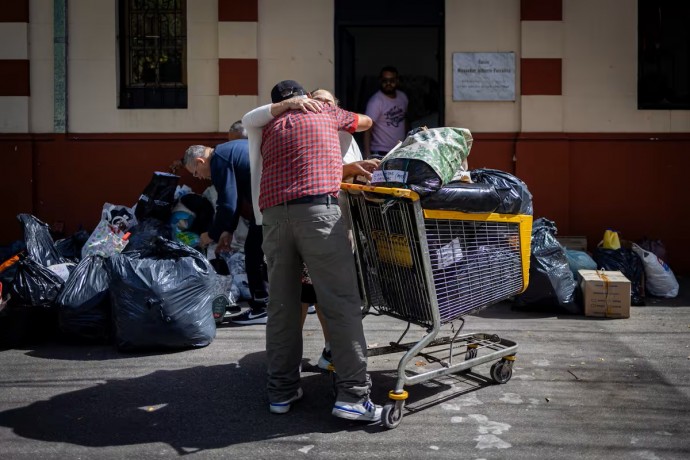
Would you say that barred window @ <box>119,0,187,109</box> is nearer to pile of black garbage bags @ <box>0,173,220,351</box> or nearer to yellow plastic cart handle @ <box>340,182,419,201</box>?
pile of black garbage bags @ <box>0,173,220,351</box>

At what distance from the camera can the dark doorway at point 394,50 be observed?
868 centimetres

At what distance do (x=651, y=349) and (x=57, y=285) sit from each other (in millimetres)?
4523

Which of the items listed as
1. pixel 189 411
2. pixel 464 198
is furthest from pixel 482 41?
pixel 189 411

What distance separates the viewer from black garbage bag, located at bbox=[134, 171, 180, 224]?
7.57 meters

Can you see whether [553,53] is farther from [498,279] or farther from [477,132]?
[498,279]

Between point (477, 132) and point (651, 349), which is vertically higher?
point (477, 132)

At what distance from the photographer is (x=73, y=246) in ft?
24.9

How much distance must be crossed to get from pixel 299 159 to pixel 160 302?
1.96 meters

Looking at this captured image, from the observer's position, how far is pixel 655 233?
866cm

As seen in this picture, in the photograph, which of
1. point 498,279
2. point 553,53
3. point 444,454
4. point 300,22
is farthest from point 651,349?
point 300,22

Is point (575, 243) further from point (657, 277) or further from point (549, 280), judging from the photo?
point (549, 280)

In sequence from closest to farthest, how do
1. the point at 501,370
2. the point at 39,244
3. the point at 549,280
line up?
the point at 501,370
the point at 39,244
the point at 549,280

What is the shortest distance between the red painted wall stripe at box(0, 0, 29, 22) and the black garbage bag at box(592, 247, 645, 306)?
6655 mm

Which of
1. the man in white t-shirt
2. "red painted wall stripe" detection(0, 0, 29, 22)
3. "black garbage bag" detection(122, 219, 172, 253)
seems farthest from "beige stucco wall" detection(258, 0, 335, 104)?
"red painted wall stripe" detection(0, 0, 29, 22)
